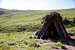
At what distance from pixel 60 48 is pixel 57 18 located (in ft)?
50.6

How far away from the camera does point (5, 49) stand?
25391mm

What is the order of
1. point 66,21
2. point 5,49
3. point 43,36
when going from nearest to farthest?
1. point 5,49
2. point 43,36
3. point 66,21

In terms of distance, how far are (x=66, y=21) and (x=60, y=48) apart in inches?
2530

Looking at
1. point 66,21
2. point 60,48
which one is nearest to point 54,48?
point 60,48

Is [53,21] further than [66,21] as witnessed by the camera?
No

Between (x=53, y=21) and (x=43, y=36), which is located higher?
(x=53, y=21)

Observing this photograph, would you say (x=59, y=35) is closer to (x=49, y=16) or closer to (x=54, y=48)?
(x=49, y=16)

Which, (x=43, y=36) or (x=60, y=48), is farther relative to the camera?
(x=43, y=36)

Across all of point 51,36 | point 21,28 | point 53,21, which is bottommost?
point 21,28

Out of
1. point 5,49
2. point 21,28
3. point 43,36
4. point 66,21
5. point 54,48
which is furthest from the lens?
point 66,21

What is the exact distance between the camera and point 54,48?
30.4m

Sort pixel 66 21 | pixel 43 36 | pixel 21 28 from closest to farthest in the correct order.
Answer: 1. pixel 43 36
2. pixel 21 28
3. pixel 66 21

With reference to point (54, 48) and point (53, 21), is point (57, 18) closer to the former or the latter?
point (53, 21)

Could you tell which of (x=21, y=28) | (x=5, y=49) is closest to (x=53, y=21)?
(x=5, y=49)
